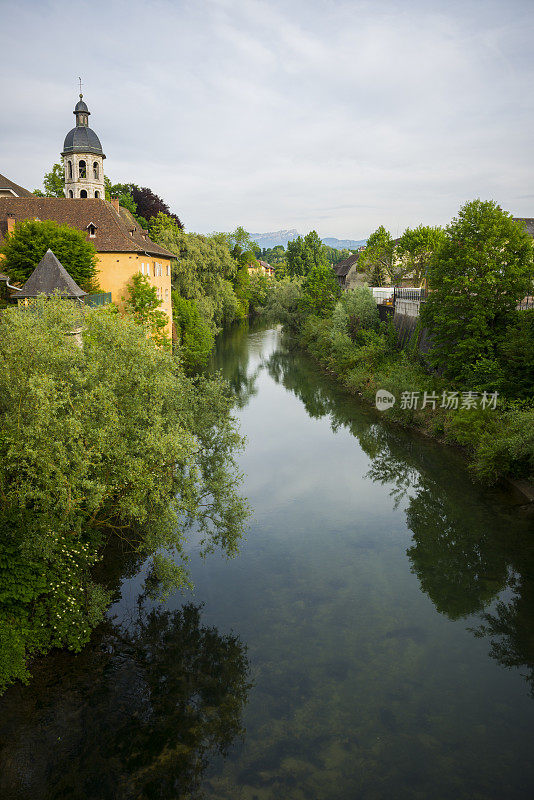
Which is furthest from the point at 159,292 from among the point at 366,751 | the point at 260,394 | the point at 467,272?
the point at 366,751

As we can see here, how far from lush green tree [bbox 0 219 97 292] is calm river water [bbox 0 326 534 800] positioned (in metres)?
15.4

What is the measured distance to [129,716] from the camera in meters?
9.38

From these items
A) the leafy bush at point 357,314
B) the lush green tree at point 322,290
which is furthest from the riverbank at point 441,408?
A: the lush green tree at point 322,290

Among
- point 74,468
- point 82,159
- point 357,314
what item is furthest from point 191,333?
point 74,468

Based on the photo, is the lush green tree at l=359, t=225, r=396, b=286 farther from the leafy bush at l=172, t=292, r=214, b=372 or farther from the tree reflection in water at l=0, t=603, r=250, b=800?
the tree reflection in water at l=0, t=603, r=250, b=800

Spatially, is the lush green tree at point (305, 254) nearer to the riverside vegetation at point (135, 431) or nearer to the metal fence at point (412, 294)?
the metal fence at point (412, 294)

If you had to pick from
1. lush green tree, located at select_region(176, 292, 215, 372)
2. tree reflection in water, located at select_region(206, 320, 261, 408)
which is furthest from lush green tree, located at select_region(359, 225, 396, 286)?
lush green tree, located at select_region(176, 292, 215, 372)

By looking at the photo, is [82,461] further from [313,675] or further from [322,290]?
[322,290]

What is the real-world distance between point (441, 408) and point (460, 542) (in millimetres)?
9375


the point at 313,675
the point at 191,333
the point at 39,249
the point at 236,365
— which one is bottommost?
the point at 236,365

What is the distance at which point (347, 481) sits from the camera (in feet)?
66.1

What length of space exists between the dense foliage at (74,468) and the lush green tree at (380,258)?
41864 mm

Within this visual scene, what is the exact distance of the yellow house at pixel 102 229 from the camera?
30.4 metres

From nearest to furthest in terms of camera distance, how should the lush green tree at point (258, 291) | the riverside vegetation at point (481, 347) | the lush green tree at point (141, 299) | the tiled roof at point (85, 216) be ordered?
the riverside vegetation at point (481, 347)
the lush green tree at point (141, 299)
the tiled roof at point (85, 216)
the lush green tree at point (258, 291)
